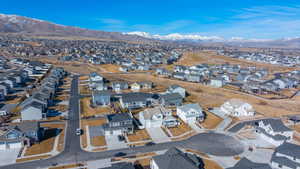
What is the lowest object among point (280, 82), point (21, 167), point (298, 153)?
point (21, 167)

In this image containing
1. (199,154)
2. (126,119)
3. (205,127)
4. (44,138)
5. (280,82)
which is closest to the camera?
(199,154)

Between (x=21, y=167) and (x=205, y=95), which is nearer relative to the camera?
(x=21, y=167)

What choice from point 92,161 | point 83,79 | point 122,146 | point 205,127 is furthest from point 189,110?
point 83,79

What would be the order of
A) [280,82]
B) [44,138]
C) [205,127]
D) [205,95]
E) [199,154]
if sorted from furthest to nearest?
1. [280,82]
2. [205,95]
3. [205,127]
4. [44,138]
5. [199,154]

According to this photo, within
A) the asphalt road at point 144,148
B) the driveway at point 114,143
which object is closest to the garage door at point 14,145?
the asphalt road at point 144,148

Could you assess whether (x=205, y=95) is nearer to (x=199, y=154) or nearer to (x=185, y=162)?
(x=199, y=154)

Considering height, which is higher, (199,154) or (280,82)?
(280,82)

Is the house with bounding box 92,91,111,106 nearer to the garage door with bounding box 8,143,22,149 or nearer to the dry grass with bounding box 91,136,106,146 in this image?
the dry grass with bounding box 91,136,106,146
